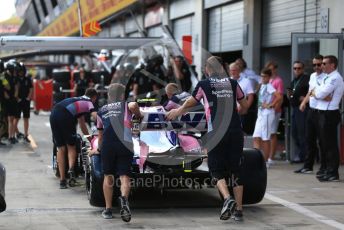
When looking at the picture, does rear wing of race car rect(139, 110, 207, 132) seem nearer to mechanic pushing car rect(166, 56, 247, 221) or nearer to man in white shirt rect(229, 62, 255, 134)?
mechanic pushing car rect(166, 56, 247, 221)

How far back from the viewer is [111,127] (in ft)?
27.0

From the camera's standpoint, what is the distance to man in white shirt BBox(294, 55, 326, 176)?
464 inches

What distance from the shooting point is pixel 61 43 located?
16.8 m

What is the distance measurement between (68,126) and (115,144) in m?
2.60

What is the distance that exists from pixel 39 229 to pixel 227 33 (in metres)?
14.2

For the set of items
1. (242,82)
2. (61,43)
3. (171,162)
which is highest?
(61,43)

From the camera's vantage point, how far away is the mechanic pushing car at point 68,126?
10.6 metres

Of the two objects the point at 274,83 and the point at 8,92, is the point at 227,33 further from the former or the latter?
the point at 274,83

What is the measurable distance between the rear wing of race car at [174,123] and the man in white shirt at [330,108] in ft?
9.21

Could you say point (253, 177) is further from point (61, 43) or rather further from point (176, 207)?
point (61, 43)

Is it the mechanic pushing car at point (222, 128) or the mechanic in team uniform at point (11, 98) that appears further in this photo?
the mechanic in team uniform at point (11, 98)

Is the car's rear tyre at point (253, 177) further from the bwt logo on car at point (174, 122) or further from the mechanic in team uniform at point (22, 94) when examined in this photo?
the mechanic in team uniform at point (22, 94)

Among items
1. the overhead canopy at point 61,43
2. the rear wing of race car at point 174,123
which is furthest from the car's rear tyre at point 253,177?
the overhead canopy at point 61,43

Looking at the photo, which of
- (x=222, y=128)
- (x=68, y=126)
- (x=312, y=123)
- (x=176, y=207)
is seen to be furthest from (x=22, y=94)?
(x=222, y=128)
